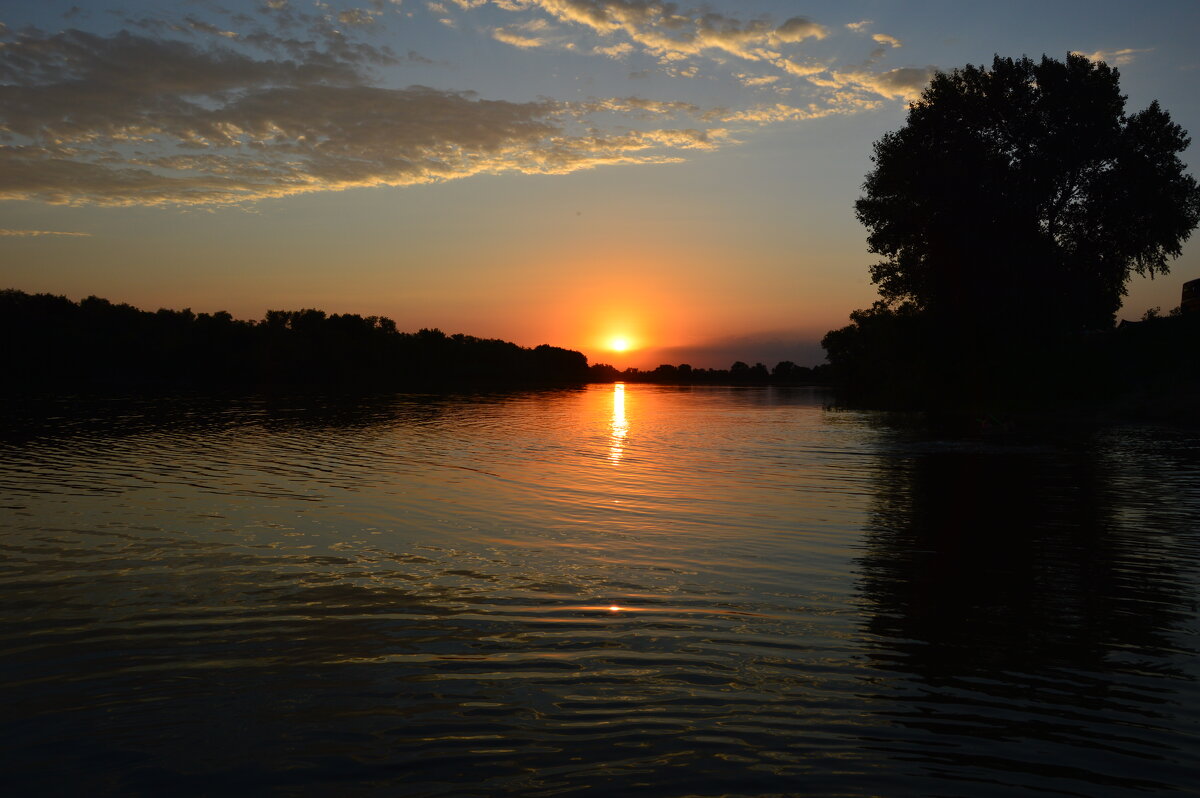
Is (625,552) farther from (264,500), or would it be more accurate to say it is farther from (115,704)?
(264,500)

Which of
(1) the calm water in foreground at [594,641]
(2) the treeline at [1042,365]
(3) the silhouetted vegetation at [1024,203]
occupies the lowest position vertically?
(1) the calm water in foreground at [594,641]

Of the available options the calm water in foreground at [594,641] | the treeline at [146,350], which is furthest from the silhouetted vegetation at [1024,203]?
the treeline at [146,350]

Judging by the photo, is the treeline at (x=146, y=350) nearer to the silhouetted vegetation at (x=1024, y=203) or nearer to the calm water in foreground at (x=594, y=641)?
the silhouetted vegetation at (x=1024, y=203)

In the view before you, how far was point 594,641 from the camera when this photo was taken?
9.47 metres

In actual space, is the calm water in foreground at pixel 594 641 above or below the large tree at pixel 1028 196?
below

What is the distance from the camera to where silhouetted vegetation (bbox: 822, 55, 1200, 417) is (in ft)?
167

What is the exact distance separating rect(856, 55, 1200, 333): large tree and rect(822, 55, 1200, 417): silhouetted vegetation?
85 millimetres

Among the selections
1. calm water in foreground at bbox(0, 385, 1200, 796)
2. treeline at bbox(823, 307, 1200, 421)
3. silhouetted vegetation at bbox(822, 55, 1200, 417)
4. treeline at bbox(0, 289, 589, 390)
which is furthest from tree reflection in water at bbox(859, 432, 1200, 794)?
treeline at bbox(0, 289, 589, 390)

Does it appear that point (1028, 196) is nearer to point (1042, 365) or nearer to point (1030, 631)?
point (1042, 365)

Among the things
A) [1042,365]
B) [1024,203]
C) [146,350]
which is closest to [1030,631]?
[1024,203]

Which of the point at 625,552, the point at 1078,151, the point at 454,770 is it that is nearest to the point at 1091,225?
the point at 1078,151

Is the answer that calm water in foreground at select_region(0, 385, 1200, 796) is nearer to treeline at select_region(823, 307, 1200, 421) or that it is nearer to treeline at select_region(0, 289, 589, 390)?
treeline at select_region(823, 307, 1200, 421)

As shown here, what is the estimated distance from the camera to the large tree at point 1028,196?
50.8 meters

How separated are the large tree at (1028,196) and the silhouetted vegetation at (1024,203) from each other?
85 mm
